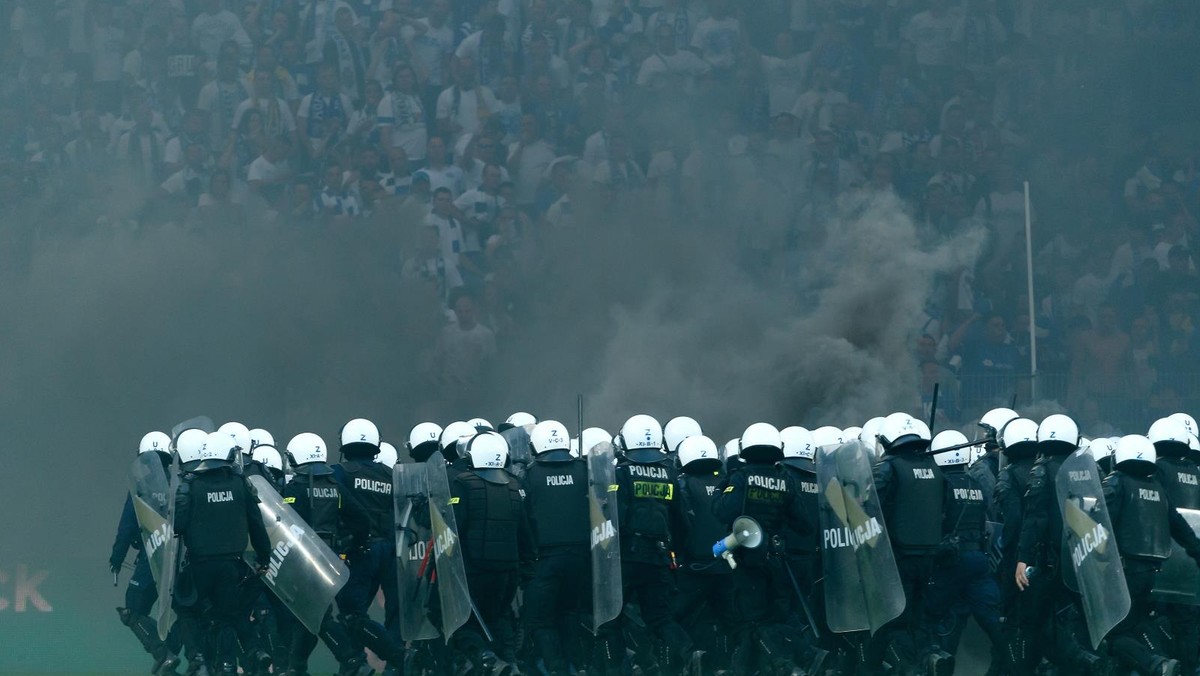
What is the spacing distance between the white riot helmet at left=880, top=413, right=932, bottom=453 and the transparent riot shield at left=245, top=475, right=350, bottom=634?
3.46 m

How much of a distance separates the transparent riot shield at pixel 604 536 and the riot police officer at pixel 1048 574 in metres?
2.41

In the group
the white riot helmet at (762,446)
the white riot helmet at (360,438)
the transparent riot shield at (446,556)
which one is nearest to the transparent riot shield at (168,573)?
the white riot helmet at (360,438)

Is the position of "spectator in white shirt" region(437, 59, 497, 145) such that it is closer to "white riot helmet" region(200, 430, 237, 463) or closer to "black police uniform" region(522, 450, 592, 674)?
"white riot helmet" region(200, 430, 237, 463)

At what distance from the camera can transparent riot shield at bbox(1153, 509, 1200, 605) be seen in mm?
9820

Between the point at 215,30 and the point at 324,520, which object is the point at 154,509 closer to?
the point at 324,520

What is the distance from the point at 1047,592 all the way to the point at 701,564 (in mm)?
2124

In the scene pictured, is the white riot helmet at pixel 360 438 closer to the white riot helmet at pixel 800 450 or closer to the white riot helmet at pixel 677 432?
the white riot helmet at pixel 677 432

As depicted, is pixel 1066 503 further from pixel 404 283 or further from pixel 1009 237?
pixel 404 283

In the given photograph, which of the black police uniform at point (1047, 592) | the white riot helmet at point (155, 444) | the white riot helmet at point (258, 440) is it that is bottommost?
the black police uniform at point (1047, 592)

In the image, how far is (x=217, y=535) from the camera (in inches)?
395

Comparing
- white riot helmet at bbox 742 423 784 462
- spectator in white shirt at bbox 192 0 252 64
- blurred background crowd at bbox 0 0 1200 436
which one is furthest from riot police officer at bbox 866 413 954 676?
spectator in white shirt at bbox 192 0 252 64

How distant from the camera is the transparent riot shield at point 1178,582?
982 cm

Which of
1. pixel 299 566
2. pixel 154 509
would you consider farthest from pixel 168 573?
pixel 299 566

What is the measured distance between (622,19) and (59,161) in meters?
7.45
